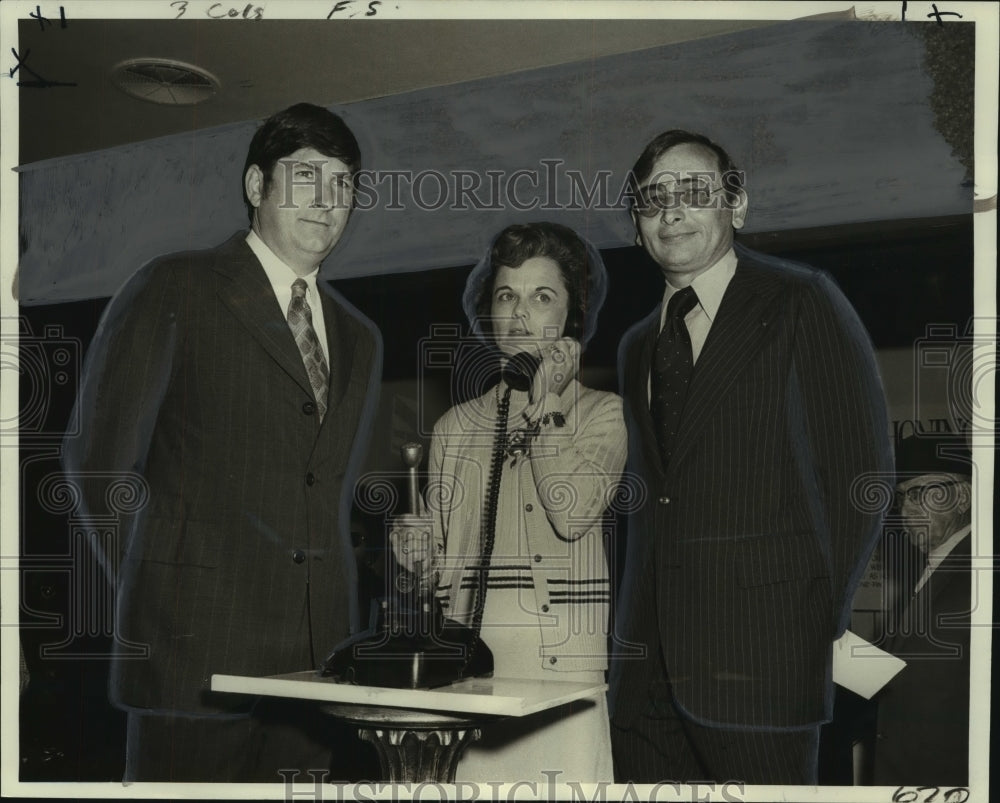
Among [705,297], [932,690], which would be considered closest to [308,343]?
[705,297]

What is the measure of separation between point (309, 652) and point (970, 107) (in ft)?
9.49

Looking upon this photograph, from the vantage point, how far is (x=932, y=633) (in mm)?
4125

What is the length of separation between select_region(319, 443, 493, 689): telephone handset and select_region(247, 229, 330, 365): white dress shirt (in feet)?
1.86

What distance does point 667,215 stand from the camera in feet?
13.5

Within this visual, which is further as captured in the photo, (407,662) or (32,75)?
(32,75)

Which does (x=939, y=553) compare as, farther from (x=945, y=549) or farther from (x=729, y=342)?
(x=729, y=342)

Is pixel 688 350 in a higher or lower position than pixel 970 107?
lower

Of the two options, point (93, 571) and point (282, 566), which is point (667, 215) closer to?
point (282, 566)

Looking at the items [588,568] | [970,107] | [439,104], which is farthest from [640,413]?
[970,107]

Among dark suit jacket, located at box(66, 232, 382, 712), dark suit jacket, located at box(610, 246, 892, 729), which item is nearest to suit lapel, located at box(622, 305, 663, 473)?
dark suit jacket, located at box(610, 246, 892, 729)

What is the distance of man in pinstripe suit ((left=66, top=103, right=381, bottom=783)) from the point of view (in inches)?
160

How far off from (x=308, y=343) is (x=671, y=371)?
4.05 feet

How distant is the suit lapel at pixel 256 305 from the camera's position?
13.6 feet

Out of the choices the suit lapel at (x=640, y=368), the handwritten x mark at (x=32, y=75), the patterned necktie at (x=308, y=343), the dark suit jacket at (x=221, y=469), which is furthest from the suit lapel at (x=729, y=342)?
the handwritten x mark at (x=32, y=75)
